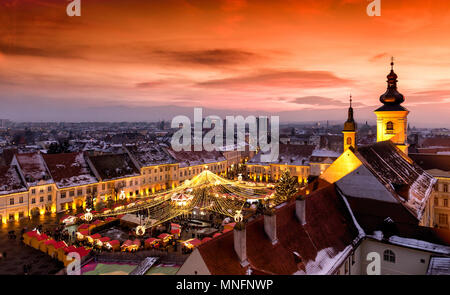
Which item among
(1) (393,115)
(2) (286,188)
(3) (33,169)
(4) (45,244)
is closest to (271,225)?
(2) (286,188)

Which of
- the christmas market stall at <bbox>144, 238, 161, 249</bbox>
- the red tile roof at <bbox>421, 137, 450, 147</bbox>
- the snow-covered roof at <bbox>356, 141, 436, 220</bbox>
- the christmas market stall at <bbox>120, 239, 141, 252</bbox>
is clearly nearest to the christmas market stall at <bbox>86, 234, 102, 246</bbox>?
the christmas market stall at <bbox>120, 239, 141, 252</bbox>

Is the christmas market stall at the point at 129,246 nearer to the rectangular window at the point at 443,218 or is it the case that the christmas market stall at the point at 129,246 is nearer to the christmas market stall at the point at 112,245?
the christmas market stall at the point at 112,245

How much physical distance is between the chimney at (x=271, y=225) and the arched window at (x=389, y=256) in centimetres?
1098

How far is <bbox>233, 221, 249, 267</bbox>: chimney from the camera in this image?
14.7 meters

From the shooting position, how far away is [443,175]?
44.7 meters

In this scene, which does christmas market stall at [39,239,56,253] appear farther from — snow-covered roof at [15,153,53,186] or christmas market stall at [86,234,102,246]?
snow-covered roof at [15,153,53,186]

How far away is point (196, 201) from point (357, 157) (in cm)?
3311

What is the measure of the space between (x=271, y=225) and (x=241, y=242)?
318cm

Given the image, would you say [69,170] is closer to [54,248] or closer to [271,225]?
[54,248]

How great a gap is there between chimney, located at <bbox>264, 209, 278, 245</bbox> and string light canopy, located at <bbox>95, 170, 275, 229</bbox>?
21585 millimetres

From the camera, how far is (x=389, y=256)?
890 inches

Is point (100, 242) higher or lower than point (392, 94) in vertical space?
lower
